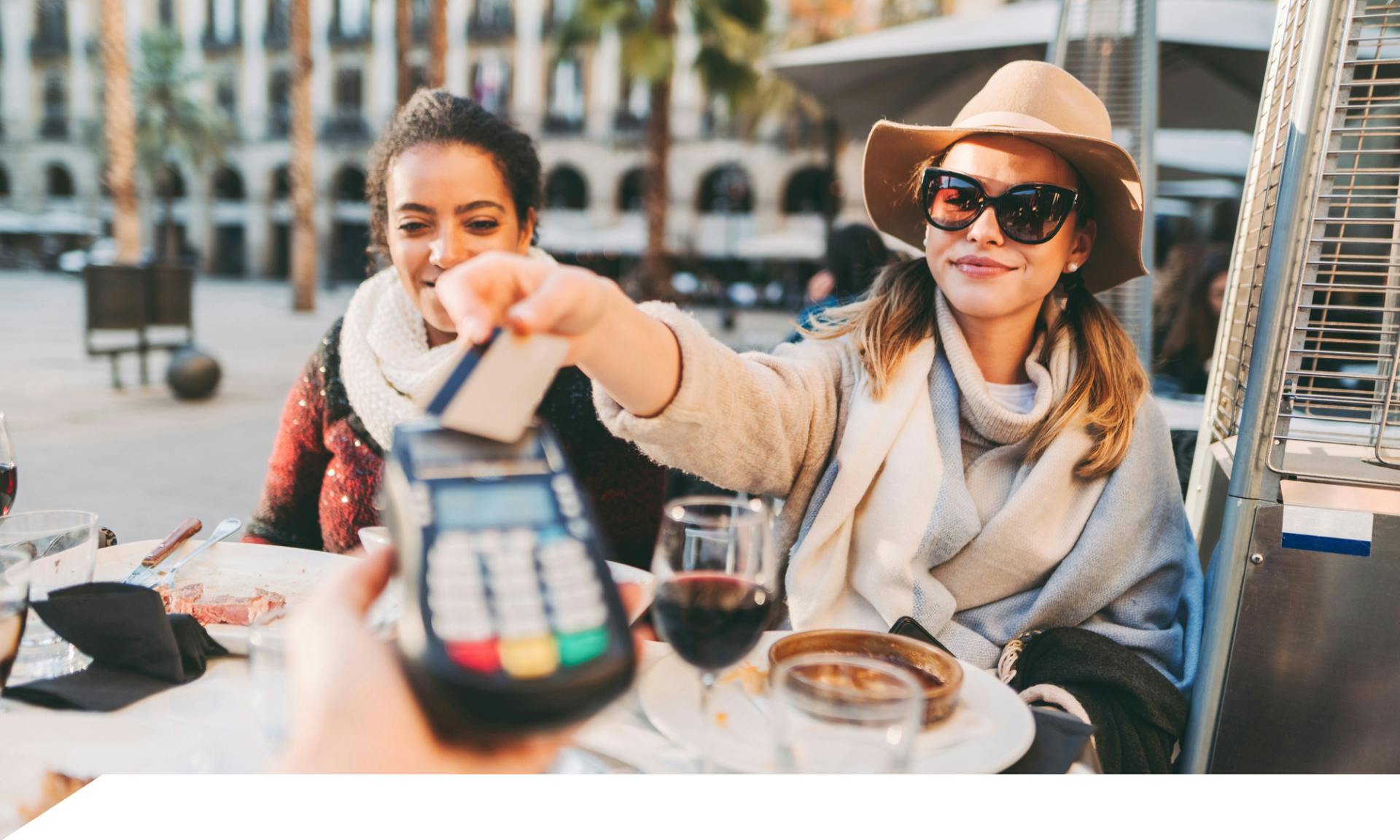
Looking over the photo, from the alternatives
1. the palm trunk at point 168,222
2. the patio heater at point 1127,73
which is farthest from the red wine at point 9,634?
the palm trunk at point 168,222

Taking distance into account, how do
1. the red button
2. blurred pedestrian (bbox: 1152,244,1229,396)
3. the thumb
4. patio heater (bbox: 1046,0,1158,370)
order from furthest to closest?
1. blurred pedestrian (bbox: 1152,244,1229,396)
2. patio heater (bbox: 1046,0,1158,370)
3. the thumb
4. the red button

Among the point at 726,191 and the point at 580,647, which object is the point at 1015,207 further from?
the point at 726,191

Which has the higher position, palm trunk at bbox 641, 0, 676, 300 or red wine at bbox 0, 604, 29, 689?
palm trunk at bbox 641, 0, 676, 300

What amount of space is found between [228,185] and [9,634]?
1408 inches

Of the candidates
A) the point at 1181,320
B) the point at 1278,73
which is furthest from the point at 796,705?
the point at 1181,320

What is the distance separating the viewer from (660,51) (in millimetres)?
11141

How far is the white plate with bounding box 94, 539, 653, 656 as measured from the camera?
155 cm

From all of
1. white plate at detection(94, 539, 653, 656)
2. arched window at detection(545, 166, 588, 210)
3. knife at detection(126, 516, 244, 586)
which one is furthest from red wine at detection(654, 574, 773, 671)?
arched window at detection(545, 166, 588, 210)

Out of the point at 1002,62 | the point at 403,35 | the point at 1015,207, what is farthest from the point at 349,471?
the point at 403,35

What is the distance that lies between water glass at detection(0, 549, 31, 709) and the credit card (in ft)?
2.34

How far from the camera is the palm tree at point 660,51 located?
11.2 metres

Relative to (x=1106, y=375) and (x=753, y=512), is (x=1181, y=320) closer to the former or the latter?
(x=1106, y=375)

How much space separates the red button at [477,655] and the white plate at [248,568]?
824mm

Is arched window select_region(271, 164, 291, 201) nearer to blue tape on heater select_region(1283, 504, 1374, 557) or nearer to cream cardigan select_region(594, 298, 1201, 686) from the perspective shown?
cream cardigan select_region(594, 298, 1201, 686)
